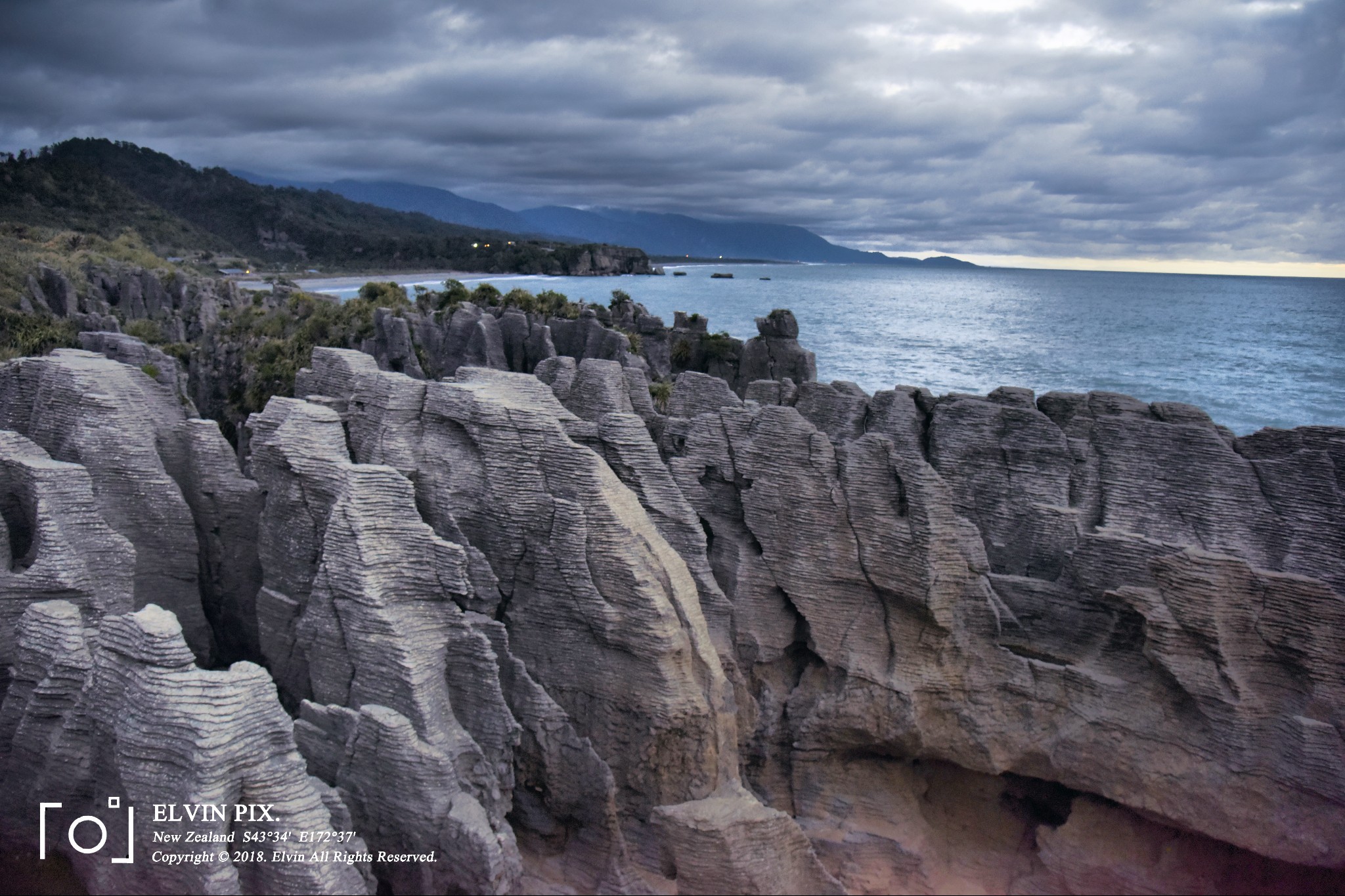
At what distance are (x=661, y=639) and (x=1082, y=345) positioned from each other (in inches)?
4332

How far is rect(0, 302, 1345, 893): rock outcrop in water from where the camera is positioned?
33.4ft

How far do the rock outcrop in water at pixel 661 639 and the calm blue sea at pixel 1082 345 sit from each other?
3369 cm

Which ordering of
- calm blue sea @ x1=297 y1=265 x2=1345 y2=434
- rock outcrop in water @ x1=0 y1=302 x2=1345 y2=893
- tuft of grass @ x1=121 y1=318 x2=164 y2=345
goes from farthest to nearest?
1. calm blue sea @ x1=297 y1=265 x2=1345 y2=434
2. tuft of grass @ x1=121 y1=318 x2=164 y2=345
3. rock outcrop in water @ x1=0 y1=302 x2=1345 y2=893

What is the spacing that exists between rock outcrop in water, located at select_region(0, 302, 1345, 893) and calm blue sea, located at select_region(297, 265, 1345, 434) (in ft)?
111

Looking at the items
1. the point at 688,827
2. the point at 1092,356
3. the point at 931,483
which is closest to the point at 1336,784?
the point at 931,483

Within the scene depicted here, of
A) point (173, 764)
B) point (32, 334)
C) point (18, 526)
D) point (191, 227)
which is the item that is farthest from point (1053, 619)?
point (191, 227)

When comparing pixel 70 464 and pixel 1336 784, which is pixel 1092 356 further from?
pixel 70 464

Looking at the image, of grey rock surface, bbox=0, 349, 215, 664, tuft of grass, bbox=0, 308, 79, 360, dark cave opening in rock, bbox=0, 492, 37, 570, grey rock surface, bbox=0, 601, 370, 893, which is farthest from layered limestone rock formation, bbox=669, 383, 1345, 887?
tuft of grass, bbox=0, 308, 79, 360

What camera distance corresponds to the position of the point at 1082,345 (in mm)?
108625

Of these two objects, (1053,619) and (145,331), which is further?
(145,331)

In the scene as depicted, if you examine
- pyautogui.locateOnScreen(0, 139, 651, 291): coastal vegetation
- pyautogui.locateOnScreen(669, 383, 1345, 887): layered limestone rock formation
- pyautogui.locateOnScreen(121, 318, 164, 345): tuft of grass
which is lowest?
pyautogui.locateOnScreen(669, 383, 1345, 887): layered limestone rock formation

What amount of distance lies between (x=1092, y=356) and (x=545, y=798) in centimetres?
9843

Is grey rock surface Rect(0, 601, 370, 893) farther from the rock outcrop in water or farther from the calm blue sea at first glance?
the calm blue sea

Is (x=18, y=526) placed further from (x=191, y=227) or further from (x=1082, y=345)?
(x=191, y=227)
